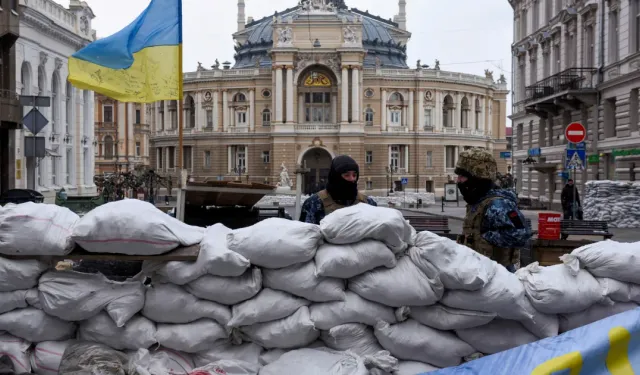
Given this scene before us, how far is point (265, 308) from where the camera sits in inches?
146

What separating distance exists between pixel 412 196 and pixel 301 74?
16.3 meters

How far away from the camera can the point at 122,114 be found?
6038cm

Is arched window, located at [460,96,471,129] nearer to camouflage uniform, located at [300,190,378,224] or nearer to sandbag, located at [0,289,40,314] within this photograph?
camouflage uniform, located at [300,190,378,224]

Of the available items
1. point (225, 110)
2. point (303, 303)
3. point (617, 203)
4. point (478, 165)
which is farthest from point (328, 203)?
point (225, 110)

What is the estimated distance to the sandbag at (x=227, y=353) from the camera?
149 inches

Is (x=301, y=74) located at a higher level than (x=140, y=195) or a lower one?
higher

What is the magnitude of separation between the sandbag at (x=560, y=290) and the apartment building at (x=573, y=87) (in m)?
18.0

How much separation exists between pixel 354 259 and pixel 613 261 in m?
1.33

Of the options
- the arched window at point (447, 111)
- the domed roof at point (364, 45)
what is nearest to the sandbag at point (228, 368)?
the arched window at point (447, 111)

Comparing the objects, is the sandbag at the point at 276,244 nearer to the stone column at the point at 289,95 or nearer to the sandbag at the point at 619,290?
the sandbag at the point at 619,290

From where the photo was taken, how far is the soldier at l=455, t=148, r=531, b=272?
4.62m

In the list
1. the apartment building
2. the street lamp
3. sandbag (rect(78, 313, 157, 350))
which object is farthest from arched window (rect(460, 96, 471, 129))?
sandbag (rect(78, 313, 157, 350))

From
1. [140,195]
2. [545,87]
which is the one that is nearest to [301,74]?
[140,195]

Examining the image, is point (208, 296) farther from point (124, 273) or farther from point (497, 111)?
point (497, 111)
